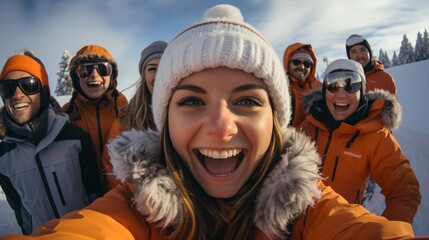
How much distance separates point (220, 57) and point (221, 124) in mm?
386

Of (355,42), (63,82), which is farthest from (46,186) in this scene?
(63,82)

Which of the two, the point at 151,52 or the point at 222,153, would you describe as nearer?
the point at 222,153

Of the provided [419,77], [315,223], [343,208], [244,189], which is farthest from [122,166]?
[419,77]

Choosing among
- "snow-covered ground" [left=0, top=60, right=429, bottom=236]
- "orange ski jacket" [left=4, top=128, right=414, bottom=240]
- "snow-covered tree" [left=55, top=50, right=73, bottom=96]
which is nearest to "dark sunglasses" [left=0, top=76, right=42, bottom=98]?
"orange ski jacket" [left=4, top=128, right=414, bottom=240]

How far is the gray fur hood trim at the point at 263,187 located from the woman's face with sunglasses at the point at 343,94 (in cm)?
198

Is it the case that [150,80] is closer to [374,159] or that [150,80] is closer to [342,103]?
[342,103]

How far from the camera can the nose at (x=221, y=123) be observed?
1442mm

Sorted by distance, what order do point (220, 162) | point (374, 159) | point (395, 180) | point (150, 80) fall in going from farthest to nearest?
point (150, 80) < point (374, 159) < point (395, 180) < point (220, 162)

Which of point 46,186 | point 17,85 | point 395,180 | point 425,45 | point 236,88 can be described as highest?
point 425,45

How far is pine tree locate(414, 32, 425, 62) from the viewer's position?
153ft

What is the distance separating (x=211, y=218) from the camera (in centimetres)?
165

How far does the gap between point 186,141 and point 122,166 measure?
39 cm

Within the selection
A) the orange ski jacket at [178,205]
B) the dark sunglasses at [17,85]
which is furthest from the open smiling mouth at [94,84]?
the orange ski jacket at [178,205]

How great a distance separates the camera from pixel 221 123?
56.6 inches
